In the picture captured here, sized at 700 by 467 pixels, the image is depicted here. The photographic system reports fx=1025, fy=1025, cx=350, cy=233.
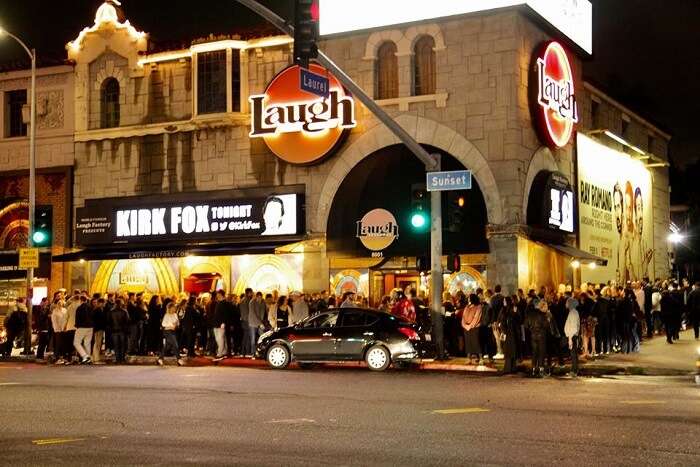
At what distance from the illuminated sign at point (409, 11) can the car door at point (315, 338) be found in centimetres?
1136

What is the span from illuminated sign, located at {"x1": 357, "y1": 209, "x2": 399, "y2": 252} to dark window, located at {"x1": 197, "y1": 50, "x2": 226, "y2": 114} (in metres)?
6.47

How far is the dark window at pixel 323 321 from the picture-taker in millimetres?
23250

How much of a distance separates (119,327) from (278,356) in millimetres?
5199

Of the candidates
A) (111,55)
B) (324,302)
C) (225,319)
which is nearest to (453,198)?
(324,302)

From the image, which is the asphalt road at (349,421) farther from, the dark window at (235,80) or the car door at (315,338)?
the dark window at (235,80)

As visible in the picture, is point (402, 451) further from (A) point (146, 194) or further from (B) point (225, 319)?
(A) point (146, 194)

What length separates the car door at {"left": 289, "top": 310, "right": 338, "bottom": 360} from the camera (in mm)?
23062

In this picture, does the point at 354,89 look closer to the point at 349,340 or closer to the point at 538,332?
the point at 349,340

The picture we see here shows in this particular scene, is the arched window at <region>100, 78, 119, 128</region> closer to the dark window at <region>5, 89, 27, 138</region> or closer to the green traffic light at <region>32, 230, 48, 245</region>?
the dark window at <region>5, 89, 27, 138</region>

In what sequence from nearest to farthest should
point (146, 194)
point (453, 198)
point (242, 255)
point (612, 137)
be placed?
1. point (453, 198)
2. point (242, 255)
3. point (146, 194)
4. point (612, 137)

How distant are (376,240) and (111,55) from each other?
12.2 m

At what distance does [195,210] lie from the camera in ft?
111

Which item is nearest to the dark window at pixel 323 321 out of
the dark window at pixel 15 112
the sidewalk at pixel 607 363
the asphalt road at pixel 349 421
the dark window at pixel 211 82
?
the sidewalk at pixel 607 363

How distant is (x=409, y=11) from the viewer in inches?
1212
